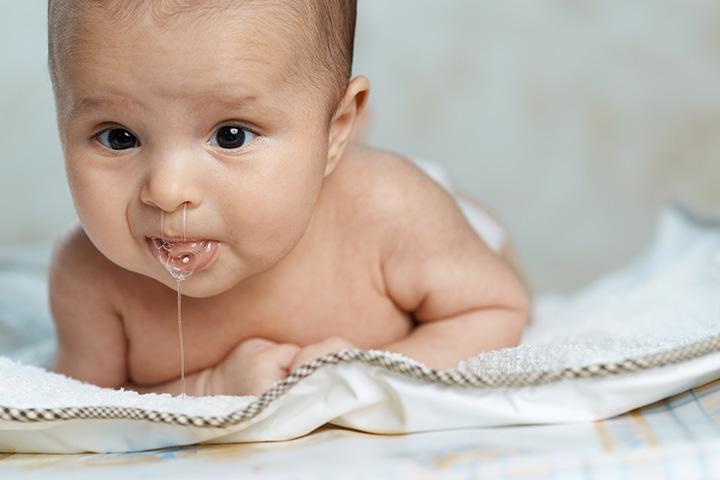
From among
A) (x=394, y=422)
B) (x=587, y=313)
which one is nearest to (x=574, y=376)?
(x=394, y=422)

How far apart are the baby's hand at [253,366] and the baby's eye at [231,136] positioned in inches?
9.6

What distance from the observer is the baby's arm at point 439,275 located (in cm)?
112

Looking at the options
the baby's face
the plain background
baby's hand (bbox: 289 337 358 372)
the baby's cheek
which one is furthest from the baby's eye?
the plain background

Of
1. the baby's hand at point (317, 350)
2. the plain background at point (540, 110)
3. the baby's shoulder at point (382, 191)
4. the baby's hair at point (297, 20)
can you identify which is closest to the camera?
the baby's hair at point (297, 20)

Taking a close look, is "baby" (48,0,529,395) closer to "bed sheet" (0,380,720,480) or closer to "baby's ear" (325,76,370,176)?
"baby's ear" (325,76,370,176)

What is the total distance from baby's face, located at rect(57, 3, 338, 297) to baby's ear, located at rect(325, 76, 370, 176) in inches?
2.3

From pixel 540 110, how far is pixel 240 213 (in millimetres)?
1592

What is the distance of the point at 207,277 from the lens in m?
0.99

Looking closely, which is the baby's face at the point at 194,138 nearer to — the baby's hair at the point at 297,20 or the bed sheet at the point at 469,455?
the baby's hair at the point at 297,20

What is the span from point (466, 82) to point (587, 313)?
1.09m

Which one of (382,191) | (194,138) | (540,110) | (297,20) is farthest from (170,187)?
(540,110)

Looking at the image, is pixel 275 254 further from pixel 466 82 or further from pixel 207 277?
pixel 466 82

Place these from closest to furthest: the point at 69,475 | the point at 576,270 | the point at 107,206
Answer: the point at 69,475 < the point at 107,206 < the point at 576,270

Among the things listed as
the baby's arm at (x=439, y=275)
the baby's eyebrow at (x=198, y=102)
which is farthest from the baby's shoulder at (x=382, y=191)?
the baby's eyebrow at (x=198, y=102)
